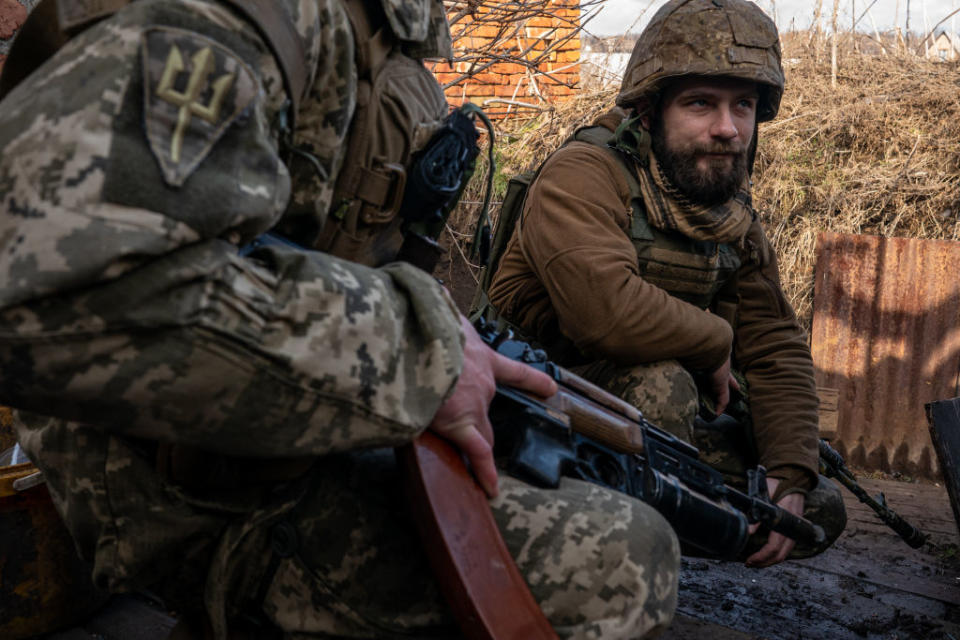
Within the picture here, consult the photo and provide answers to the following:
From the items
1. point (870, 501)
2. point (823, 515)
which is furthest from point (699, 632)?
point (870, 501)

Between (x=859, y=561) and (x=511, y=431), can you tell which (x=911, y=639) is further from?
(x=511, y=431)

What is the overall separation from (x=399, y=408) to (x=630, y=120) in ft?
6.66

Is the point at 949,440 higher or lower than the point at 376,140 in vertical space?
lower

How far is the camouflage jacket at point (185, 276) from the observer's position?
2.83 ft

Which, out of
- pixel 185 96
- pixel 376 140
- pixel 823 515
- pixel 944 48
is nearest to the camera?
pixel 185 96

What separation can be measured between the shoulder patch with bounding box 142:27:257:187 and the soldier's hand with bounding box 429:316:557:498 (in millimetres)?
458

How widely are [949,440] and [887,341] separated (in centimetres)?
260

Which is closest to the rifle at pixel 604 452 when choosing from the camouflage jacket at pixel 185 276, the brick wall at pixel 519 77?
the camouflage jacket at pixel 185 276

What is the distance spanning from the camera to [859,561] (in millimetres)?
3176

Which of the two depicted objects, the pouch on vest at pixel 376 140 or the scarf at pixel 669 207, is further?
the scarf at pixel 669 207

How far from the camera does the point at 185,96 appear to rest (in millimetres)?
904

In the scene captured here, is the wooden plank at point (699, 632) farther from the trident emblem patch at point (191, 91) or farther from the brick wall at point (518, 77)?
the brick wall at point (518, 77)

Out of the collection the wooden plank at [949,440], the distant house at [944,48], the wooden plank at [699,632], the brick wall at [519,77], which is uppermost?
the distant house at [944,48]

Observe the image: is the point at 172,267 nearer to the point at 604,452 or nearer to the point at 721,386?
the point at 604,452
